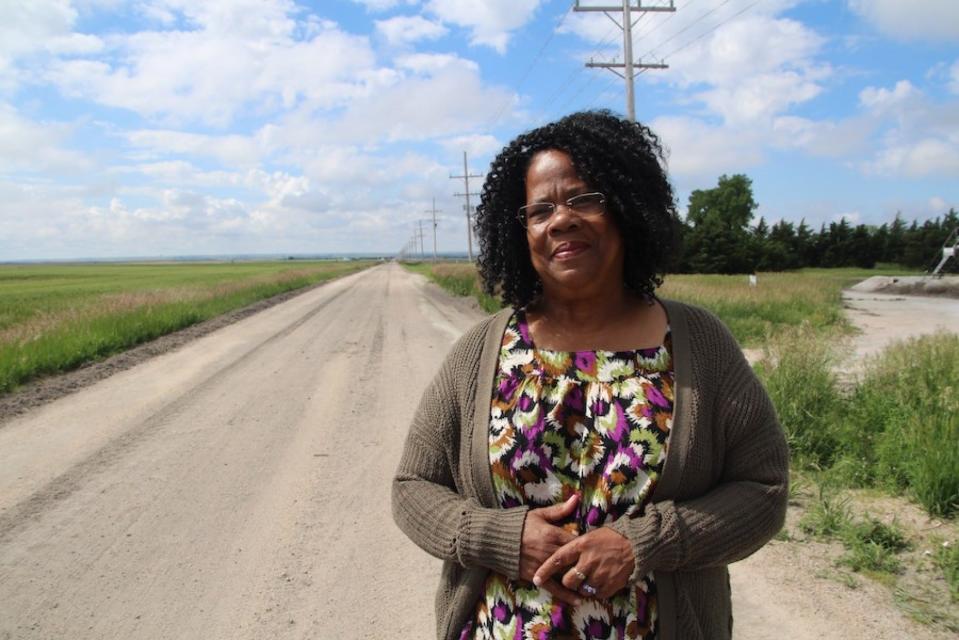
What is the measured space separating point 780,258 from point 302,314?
169 ft

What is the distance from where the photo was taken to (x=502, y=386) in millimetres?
1587

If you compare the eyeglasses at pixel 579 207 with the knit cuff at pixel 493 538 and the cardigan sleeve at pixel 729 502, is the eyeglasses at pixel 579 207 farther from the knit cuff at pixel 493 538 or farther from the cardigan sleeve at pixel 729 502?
the knit cuff at pixel 493 538

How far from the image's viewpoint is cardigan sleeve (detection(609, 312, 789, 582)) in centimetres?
140

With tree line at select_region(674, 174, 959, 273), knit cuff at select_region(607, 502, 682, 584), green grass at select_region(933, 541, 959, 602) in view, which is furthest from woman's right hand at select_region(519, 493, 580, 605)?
tree line at select_region(674, 174, 959, 273)

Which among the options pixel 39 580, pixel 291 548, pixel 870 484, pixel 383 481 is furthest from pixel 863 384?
pixel 39 580

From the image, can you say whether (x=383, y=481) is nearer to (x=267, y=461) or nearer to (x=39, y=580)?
(x=267, y=461)

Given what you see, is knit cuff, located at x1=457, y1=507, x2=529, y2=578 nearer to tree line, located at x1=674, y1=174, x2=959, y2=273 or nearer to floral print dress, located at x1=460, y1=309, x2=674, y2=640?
floral print dress, located at x1=460, y1=309, x2=674, y2=640

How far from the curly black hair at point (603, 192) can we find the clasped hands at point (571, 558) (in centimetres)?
61

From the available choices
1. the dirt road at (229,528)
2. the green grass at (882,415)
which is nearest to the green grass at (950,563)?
the dirt road at (229,528)

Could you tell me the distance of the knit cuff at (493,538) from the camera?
4.77 feet

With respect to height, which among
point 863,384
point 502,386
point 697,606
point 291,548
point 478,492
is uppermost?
point 502,386

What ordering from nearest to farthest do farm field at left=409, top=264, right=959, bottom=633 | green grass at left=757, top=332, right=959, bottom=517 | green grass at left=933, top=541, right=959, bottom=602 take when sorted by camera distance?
green grass at left=933, top=541, right=959, bottom=602 < farm field at left=409, top=264, right=959, bottom=633 < green grass at left=757, top=332, right=959, bottom=517

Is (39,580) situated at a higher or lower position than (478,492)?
lower

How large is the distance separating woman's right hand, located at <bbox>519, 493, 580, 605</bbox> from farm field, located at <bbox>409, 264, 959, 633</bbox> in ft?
8.24
